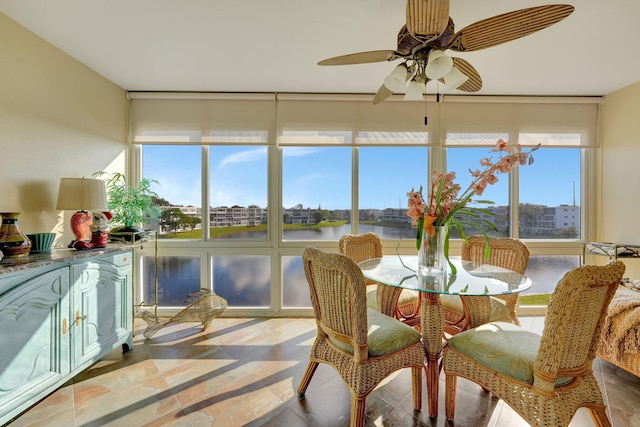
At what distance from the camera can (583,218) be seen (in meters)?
3.16

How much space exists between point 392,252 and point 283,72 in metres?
2.21

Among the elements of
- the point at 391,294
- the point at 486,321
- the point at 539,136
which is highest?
→ the point at 539,136

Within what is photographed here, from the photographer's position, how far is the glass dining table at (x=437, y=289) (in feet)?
5.02

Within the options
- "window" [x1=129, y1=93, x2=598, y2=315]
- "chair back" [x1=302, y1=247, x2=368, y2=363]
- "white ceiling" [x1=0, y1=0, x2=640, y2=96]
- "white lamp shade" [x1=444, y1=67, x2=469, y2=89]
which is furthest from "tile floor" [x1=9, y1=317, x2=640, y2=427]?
"white ceiling" [x1=0, y1=0, x2=640, y2=96]

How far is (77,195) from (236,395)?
1851 mm

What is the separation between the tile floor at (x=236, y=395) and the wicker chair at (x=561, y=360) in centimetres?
46

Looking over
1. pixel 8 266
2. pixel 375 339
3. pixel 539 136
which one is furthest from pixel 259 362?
pixel 539 136

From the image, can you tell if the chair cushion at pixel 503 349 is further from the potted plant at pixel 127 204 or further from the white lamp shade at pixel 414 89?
the potted plant at pixel 127 204

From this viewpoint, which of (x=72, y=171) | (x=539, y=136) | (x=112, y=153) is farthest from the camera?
(x=539, y=136)

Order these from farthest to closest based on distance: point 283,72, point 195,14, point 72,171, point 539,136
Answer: point 539,136 < point 283,72 < point 72,171 < point 195,14

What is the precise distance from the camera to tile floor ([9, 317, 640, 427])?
5.24 feet

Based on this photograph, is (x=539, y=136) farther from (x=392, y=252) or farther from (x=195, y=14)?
(x=195, y=14)

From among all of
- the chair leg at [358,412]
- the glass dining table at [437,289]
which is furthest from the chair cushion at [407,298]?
the chair leg at [358,412]

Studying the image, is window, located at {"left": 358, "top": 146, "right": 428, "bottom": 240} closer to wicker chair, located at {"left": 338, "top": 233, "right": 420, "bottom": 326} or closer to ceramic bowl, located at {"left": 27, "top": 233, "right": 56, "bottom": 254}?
wicker chair, located at {"left": 338, "top": 233, "right": 420, "bottom": 326}
